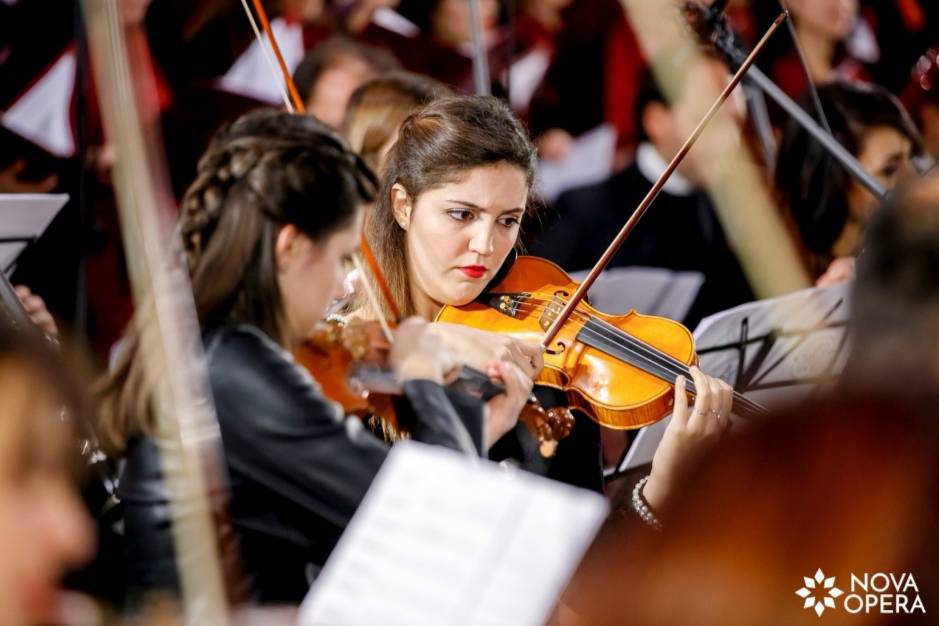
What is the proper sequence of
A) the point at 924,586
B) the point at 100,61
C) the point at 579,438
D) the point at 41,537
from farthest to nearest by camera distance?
1. the point at 100,61
2. the point at 579,438
3. the point at 41,537
4. the point at 924,586

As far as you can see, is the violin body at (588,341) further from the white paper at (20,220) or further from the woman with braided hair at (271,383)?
the white paper at (20,220)

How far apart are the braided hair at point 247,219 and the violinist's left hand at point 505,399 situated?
1.15 feet

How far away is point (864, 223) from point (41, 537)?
188 centimetres

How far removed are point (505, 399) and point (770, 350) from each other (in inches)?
24.0

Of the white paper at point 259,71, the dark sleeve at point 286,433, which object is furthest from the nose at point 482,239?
the white paper at point 259,71

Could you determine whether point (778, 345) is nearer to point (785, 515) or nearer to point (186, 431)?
point (186, 431)

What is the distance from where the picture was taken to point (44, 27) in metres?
2.82

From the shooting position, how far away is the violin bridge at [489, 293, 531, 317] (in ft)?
6.74

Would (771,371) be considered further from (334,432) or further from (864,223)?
(334,432)

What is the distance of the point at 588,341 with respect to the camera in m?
2.00

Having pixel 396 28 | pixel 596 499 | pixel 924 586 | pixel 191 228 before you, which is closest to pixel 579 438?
pixel 596 499

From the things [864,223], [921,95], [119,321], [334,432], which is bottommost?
[119,321]

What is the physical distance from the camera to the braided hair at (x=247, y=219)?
76.0 inches

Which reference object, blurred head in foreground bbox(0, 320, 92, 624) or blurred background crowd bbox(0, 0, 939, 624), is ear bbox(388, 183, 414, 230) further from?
blurred head in foreground bbox(0, 320, 92, 624)
